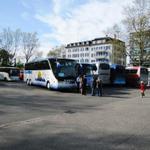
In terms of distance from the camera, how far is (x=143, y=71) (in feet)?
133

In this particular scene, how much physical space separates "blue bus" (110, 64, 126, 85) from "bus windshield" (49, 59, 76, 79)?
11694 mm

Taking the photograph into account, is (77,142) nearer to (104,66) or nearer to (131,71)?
(104,66)

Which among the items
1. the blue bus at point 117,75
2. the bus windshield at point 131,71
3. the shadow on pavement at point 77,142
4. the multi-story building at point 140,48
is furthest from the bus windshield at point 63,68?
the multi-story building at point 140,48

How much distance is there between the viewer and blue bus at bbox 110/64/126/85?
134 ft

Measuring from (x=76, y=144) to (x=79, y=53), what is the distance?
148 meters

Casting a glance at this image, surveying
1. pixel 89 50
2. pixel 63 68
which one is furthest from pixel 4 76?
pixel 89 50

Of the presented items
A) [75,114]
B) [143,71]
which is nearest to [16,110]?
[75,114]

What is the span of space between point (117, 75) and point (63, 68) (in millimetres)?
12942

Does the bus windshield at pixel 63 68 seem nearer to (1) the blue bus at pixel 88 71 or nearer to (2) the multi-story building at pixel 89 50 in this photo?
(1) the blue bus at pixel 88 71

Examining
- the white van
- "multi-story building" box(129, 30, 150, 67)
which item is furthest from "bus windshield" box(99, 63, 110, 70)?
"multi-story building" box(129, 30, 150, 67)

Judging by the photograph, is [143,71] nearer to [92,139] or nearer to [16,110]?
[16,110]

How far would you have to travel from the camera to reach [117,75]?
41219 mm

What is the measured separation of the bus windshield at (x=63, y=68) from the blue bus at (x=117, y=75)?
38.4 ft

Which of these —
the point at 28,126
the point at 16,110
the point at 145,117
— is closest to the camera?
the point at 28,126
